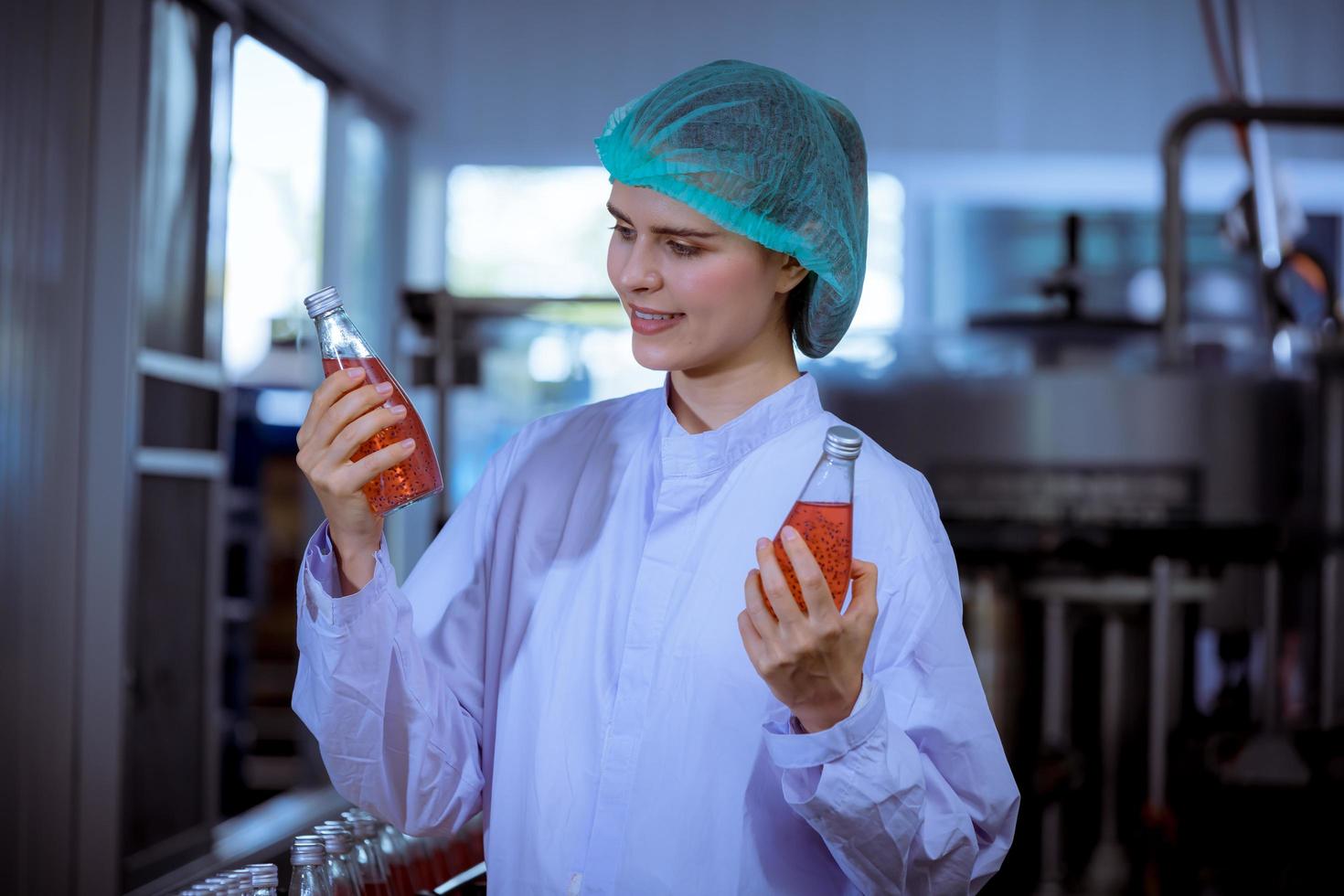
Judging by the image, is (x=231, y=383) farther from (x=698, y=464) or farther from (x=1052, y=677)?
(x=698, y=464)

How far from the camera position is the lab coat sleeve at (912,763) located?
896 mm

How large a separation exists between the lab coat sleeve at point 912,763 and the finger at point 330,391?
37 centimetres

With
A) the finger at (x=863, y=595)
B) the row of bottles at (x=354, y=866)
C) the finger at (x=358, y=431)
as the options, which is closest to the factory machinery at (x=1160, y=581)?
the row of bottles at (x=354, y=866)

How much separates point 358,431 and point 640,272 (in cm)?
25

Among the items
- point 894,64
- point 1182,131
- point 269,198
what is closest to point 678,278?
point 1182,131

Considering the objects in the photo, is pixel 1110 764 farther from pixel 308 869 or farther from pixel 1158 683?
pixel 308 869

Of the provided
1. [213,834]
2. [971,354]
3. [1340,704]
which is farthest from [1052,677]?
[213,834]

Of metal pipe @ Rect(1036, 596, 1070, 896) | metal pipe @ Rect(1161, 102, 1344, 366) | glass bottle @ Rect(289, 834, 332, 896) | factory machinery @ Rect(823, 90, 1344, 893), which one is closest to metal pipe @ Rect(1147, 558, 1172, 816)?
factory machinery @ Rect(823, 90, 1344, 893)

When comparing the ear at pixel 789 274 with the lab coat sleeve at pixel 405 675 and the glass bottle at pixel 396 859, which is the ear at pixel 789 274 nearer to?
the lab coat sleeve at pixel 405 675

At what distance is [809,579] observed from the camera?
0.82 m

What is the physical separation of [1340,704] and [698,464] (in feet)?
6.99

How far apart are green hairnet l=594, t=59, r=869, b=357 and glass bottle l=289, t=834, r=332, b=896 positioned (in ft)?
1.89

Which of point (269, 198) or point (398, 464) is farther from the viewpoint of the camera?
point (269, 198)

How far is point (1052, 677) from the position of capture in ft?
8.94
